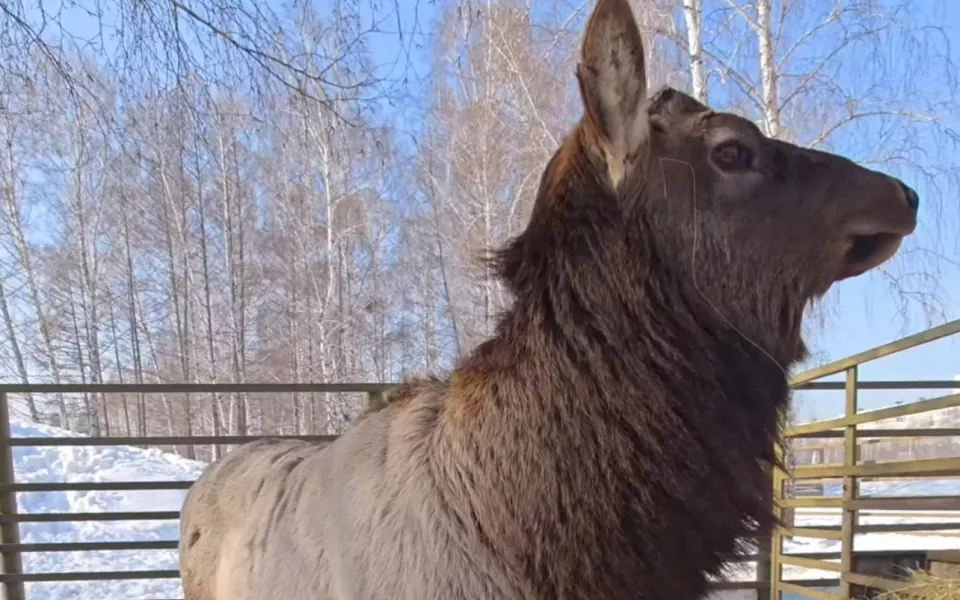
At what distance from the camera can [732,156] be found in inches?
73.0

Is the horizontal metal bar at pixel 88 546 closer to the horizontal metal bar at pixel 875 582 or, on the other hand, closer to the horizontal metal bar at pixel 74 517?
the horizontal metal bar at pixel 74 517

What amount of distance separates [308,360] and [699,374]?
658 inches

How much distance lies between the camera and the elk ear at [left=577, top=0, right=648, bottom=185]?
171 centimetres

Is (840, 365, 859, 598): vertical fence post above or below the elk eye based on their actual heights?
below

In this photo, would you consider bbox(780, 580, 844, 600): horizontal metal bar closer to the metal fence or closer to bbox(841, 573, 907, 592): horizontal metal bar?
the metal fence

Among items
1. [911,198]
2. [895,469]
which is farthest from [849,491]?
[911,198]

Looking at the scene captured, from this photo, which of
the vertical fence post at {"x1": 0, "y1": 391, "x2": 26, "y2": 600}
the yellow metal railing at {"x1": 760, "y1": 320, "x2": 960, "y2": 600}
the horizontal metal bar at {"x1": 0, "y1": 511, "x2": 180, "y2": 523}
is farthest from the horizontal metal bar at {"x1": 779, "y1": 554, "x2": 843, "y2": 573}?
the vertical fence post at {"x1": 0, "y1": 391, "x2": 26, "y2": 600}

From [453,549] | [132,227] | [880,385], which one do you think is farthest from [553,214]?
[132,227]

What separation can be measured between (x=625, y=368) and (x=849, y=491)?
4.44m

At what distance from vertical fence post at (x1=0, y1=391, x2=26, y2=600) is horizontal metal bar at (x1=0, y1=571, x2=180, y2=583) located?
45 millimetres

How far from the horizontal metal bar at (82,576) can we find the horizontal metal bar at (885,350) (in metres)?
5.08

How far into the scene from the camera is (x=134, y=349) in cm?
2069

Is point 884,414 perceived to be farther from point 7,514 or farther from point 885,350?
point 7,514

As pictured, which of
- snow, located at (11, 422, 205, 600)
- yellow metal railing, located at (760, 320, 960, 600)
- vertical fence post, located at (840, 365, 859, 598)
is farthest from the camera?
snow, located at (11, 422, 205, 600)
